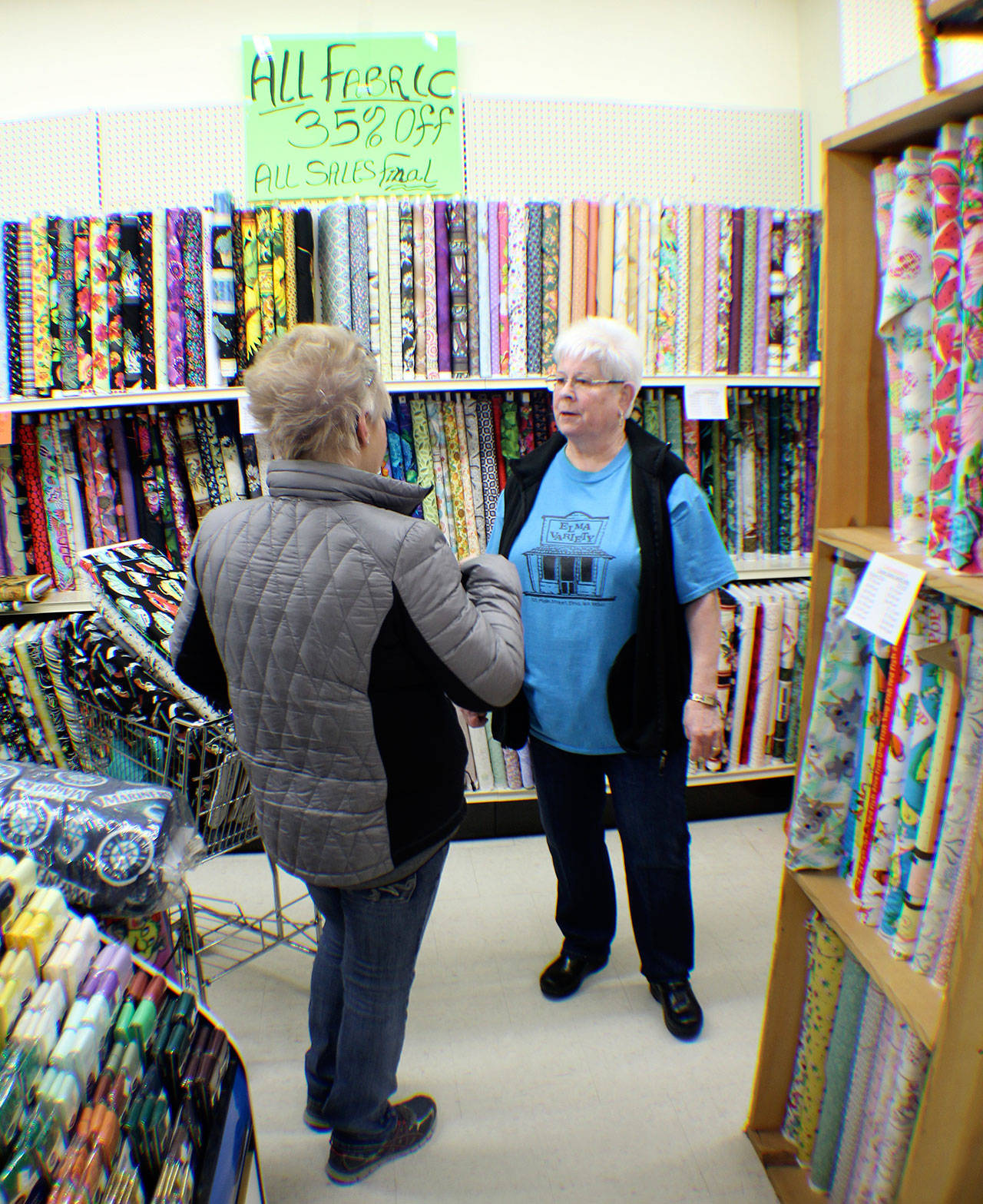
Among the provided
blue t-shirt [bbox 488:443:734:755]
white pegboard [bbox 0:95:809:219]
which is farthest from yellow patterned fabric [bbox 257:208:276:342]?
blue t-shirt [bbox 488:443:734:755]

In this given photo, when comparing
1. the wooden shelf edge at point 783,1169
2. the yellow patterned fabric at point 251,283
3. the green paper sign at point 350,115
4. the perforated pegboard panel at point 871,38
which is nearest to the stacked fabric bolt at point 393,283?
the yellow patterned fabric at point 251,283

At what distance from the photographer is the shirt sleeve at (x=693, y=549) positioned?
164cm

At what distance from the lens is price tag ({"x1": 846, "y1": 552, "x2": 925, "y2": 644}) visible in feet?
3.04

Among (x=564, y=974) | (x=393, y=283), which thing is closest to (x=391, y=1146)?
(x=564, y=974)

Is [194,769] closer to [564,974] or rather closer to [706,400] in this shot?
[564,974]

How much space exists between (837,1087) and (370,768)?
0.93 m

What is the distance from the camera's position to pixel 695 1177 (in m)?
1.47

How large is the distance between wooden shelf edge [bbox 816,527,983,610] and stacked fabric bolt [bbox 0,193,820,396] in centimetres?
134

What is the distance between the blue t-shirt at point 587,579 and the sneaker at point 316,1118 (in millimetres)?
871

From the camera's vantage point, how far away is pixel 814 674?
126 cm

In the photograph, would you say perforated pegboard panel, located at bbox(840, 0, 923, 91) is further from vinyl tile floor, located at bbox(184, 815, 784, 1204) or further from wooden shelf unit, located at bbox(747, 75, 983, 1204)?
vinyl tile floor, located at bbox(184, 815, 784, 1204)

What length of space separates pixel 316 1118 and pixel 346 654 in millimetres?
1073

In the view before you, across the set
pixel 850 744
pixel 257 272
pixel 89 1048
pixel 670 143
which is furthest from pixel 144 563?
pixel 670 143

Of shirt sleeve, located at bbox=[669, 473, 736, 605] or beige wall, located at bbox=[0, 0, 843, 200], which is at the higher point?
beige wall, located at bbox=[0, 0, 843, 200]
